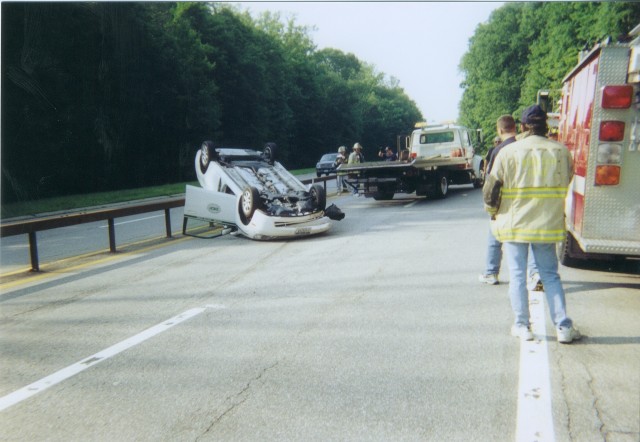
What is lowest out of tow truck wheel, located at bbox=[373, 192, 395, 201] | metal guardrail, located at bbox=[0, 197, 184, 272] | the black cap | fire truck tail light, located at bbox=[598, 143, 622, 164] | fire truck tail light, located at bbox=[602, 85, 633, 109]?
tow truck wheel, located at bbox=[373, 192, 395, 201]

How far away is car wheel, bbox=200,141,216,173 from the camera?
11.7 m

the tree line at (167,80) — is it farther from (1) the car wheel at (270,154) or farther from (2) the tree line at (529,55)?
(1) the car wheel at (270,154)

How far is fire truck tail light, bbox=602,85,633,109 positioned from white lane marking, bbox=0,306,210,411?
441 centimetres

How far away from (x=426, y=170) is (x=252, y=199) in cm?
791

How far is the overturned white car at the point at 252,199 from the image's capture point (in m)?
10.3

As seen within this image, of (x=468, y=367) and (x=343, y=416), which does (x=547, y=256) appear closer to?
(x=468, y=367)

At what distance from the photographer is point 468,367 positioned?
4039 mm

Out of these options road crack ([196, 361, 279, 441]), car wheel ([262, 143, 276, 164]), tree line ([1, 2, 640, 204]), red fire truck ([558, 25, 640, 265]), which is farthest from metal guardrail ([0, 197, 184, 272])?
red fire truck ([558, 25, 640, 265])

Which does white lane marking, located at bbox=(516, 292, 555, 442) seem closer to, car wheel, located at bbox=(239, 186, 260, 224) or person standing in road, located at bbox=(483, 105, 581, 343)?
person standing in road, located at bbox=(483, 105, 581, 343)

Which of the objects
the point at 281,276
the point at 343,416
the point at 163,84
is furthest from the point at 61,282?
the point at 163,84

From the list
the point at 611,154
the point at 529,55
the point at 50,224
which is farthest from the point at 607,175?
the point at 529,55

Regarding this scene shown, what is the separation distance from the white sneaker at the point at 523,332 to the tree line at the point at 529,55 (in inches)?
306

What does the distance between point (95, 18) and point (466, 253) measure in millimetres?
21205

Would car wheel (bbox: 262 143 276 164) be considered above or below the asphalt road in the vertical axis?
above
